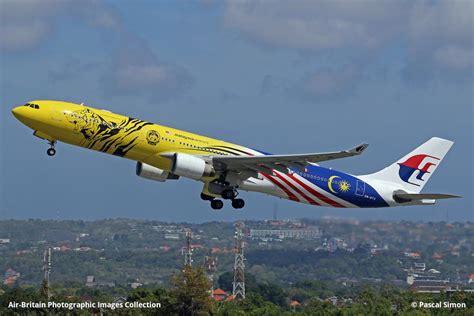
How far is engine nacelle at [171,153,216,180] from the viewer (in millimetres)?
50719

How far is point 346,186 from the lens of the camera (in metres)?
55.7

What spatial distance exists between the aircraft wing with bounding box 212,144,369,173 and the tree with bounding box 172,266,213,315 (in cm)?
2126

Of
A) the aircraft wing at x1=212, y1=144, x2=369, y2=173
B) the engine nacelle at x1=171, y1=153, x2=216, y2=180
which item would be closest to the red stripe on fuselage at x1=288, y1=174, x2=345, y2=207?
the aircraft wing at x1=212, y1=144, x2=369, y2=173

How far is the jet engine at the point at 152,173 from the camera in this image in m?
53.6

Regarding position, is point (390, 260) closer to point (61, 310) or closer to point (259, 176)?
point (61, 310)

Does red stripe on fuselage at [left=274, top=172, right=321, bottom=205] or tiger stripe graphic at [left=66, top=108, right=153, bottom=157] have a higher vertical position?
tiger stripe graphic at [left=66, top=108, right=153, bottom=157]

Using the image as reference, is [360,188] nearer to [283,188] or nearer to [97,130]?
[283,188]

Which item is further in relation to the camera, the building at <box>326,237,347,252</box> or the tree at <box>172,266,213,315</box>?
the building at <box>326,237,347,252</box>

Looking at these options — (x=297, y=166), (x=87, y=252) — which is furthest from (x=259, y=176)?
(x=87, y=252)

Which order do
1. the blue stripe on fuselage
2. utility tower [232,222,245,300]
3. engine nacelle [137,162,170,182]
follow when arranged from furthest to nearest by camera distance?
utility tower [232,222,245,300] < the blue stripe on fuselage < engine nacelle [137,162,170,182]

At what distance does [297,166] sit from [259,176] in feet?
10.4

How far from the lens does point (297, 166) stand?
51219mm

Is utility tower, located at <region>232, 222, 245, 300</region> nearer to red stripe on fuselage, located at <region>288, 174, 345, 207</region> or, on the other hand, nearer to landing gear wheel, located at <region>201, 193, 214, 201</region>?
landing gear wheel, located at <region>201, 193, 214, 201</region>

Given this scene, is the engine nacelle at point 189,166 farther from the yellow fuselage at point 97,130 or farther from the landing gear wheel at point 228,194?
the landing gear wheel at point 228,194
